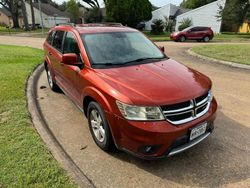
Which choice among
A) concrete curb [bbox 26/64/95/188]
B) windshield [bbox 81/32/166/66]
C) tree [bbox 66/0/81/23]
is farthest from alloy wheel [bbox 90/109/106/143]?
tree [bbox 66/0/81/23]

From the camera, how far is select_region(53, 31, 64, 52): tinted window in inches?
215

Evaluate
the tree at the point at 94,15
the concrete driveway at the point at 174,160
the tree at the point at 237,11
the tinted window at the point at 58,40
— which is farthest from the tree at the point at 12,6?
the concrete driveway at the point at 174,160

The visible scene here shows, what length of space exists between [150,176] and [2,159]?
202 centimetres

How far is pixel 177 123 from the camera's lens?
3.05 meters

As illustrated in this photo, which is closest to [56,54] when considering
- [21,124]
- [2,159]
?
[21,124]

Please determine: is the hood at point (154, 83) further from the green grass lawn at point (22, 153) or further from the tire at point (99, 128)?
the green grass lawn at point (22, 153)

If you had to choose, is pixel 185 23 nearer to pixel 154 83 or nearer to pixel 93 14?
pixel 93 14

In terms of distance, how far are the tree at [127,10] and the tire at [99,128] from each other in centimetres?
2950

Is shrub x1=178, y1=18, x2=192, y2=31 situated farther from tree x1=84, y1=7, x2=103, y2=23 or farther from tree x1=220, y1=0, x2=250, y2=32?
tree x1=84, y1=7, x2=103, y2=23

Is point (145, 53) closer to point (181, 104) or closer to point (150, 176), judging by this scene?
point (181, 104)

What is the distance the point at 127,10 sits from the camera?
3134 cm

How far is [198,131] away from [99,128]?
1433 mm

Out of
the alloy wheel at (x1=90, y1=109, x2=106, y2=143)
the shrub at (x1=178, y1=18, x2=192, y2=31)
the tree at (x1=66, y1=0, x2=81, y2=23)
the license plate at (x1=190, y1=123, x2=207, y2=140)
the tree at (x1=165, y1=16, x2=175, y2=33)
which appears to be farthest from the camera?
the tree at (x1=66, y1=0, x2=81, y2=23)

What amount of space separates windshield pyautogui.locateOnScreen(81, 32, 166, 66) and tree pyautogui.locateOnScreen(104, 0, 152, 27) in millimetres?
28165
